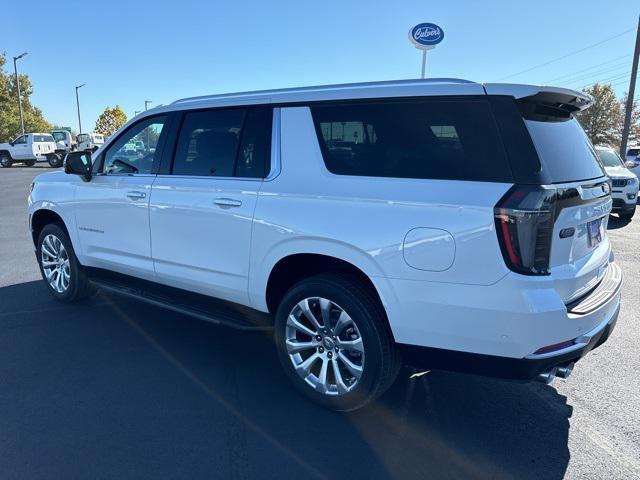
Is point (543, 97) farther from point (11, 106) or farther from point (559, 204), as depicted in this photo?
point (11, 106)

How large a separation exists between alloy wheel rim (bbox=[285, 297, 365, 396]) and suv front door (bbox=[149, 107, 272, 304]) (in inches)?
19.1

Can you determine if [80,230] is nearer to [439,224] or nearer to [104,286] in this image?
[104,286]

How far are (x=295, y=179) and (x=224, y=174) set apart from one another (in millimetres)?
689

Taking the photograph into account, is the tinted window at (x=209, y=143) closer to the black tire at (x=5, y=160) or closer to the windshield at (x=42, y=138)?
the windshield at (x=42, y=138)

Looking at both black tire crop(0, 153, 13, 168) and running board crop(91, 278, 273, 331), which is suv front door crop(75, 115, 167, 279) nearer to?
running board crop(91, 278, 273, 331)

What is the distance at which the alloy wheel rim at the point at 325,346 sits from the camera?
3.00 meters

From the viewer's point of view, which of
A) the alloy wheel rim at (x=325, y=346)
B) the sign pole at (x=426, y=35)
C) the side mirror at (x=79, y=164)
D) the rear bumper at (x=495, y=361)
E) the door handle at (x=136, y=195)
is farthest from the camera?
the sign pole at (x=426, y=35)

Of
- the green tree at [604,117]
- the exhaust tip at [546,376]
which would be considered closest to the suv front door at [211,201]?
the exhaust tip at [546,376]

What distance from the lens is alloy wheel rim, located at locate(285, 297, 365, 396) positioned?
3.00 meters


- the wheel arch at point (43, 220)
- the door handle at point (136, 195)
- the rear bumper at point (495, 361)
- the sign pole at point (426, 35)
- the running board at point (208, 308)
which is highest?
the sign pole at point (426, 35)

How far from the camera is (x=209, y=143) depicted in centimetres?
372

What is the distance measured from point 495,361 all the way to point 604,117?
2188 inches

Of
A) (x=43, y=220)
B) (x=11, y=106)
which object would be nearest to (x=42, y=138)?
(x=11, y=106)

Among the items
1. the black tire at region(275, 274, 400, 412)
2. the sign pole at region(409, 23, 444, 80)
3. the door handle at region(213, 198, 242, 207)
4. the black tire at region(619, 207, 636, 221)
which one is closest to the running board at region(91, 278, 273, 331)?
the black tire at region(275, 274, 400, 412)
